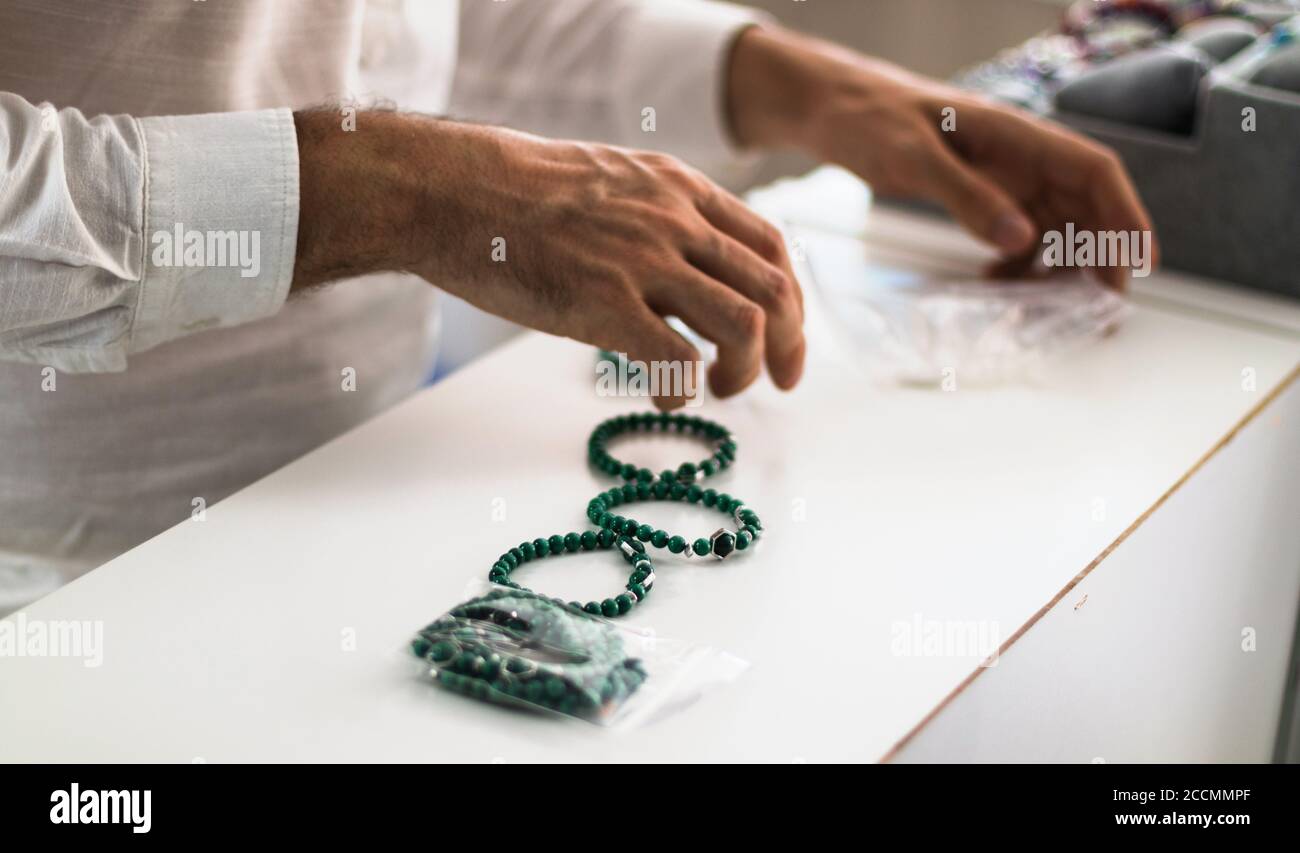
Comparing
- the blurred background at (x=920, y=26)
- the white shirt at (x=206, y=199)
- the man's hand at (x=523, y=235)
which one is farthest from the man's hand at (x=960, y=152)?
the blurred background at (x=920, y=26)

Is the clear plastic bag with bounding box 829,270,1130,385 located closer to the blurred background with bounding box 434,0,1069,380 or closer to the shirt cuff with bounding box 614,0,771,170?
the shirt cuff with bounding box 614,0,771,170

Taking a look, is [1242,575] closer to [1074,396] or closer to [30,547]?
[1074,396]

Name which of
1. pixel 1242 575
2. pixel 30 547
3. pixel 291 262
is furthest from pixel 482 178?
pixel 1242 575

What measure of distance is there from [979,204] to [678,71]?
0.92 ft

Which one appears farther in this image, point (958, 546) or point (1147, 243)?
point (1147, 243)

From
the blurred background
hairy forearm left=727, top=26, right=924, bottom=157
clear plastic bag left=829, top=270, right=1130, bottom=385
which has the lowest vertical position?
clear plastic bag left=829, top=270, right=1130, bottom=385

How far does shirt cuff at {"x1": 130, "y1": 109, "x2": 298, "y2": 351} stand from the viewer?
0.66 metres

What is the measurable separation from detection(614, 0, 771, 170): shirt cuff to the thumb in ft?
0.70

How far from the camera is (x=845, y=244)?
1093mm

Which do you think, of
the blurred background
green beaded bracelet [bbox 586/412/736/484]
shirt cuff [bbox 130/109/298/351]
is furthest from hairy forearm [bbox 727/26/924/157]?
the blurred background

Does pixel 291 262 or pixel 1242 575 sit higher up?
pixel 291 262

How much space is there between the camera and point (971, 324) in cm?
94

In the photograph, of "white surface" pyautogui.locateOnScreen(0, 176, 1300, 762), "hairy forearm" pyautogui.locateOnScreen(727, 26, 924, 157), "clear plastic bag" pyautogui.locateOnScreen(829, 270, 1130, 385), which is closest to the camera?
"white surface" pyautogui.locateOnScreen(0, 176, 1300, 762)

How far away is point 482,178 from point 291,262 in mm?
110
